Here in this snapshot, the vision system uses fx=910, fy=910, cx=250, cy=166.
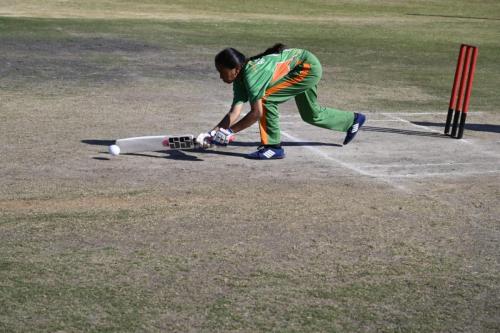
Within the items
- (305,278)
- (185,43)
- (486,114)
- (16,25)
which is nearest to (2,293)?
(305,278)

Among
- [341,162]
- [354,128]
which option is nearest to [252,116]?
[341,162]

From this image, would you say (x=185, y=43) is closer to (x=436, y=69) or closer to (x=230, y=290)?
(x=436, y=69)

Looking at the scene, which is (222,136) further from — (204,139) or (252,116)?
(252,116)

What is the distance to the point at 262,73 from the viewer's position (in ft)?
33.6

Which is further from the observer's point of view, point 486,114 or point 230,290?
point 486,114

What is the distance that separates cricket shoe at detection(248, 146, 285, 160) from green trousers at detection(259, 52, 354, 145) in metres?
0.07

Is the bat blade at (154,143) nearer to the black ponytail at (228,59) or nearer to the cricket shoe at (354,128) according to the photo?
the black ponytail at (228,59)

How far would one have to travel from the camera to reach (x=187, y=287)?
21.5ft

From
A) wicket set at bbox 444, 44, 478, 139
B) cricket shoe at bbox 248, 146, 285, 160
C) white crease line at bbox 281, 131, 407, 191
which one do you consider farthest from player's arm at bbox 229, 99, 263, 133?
wicket set at bbox 444, 44, 478, 139

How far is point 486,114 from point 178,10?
1955cm

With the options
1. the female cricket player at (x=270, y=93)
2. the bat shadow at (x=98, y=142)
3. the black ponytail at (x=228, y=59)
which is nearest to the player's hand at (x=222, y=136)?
the female cricket player at (x=270, y=93)

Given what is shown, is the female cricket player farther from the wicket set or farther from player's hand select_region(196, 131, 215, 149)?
the wicket set

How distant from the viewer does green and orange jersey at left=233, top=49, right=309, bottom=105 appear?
10.2m

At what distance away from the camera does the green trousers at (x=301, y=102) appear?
1073 cm
